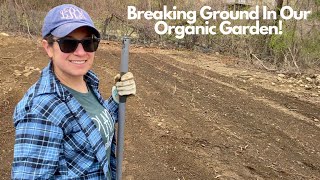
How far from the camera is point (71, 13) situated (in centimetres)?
128

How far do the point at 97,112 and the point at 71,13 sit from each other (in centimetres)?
40

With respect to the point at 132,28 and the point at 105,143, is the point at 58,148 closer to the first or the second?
the point at 105,143

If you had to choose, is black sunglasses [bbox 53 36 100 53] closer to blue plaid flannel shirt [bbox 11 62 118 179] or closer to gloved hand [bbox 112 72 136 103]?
blue plaid flannel shirt [bbox 11 62 118 179]

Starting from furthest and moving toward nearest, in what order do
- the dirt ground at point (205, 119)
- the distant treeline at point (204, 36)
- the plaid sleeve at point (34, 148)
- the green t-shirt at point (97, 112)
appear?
the distant treeline at point (204, 36), the dirt ground at point (205, 119), the green t-shirt at point (97, 112), the plaid sleeve at point (34, 148)

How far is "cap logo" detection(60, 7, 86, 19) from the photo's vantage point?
1.27 m

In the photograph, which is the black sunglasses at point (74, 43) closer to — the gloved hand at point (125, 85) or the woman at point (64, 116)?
the woman at point (64, 116)

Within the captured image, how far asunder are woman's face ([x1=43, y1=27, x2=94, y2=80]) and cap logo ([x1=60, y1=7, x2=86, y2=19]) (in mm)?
52

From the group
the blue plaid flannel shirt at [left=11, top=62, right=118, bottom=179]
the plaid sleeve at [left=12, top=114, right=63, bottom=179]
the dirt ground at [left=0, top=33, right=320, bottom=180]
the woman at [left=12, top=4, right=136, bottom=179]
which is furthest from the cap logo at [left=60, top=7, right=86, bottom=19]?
the dirt ground at [left=0, top=33, right=320, bottom=180]

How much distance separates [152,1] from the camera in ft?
34.7

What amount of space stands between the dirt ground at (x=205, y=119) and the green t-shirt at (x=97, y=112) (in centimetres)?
168

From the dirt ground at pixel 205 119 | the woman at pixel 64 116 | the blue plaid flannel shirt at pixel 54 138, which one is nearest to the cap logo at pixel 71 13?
the woman at pixel 64 116

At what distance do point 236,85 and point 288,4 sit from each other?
3.59 m

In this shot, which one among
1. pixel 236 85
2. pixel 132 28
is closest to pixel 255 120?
pixel 236 85

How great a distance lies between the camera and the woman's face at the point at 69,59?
132 centimetres
